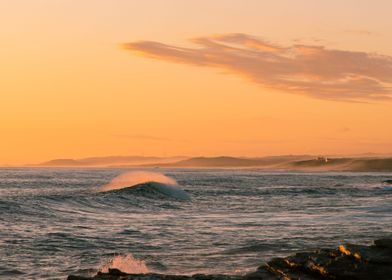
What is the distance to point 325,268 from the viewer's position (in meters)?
15.3

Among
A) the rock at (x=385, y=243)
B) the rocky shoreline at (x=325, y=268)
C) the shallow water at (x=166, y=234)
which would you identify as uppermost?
the rock at (x=385, y=243)

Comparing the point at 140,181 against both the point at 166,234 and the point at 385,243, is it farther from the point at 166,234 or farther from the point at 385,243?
the point at 385,243

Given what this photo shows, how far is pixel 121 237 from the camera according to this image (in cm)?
2661

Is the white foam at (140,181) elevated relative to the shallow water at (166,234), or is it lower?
elevated

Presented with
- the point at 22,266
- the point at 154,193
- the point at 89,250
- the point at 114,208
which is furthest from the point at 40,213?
the point at 154,193

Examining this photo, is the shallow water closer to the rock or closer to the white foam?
the rock

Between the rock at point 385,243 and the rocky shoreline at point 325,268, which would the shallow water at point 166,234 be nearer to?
the rocky shoreline at point 325,268

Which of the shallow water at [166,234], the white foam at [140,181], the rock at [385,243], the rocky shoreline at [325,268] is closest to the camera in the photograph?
the rocky shoreline at [325,268]

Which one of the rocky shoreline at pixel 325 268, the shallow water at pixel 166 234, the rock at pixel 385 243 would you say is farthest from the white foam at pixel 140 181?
the rocky shoreline at pixel 325 268

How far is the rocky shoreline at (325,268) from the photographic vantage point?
14.3 m

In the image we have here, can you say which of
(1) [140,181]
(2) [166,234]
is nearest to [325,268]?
(2) [166,234]

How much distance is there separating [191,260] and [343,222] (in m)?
14.9

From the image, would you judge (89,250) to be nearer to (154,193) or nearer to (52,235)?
(52,235)

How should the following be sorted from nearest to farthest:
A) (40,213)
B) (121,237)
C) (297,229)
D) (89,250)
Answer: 1. (89,250)
2. (121,237)
3. (297,229)
4. (40,213)
